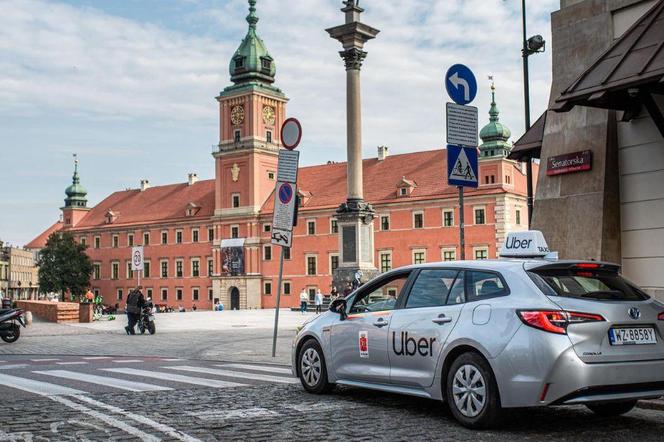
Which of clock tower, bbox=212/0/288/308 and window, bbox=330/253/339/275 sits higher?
clock tower, bbox=212/0/288/308

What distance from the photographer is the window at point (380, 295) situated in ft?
27.6

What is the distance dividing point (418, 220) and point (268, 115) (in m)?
22.2

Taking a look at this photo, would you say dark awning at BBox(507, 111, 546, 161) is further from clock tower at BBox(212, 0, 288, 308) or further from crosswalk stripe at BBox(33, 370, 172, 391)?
clock tower at BBox(212, 0, 288, 308)

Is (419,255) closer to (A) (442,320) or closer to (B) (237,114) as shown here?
(B) (237,114)

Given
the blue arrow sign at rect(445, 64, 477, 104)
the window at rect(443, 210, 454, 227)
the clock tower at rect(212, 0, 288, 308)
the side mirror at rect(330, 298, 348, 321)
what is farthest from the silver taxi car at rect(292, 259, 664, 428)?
the clock tower at rect(212, 0, 288, 308)

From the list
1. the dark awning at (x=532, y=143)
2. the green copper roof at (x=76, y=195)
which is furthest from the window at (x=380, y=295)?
the green copper roof at (x=76, y=195)

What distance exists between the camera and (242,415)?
7.52 m

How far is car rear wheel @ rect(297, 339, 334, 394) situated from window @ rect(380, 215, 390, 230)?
210 ft

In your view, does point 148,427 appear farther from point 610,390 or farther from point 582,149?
point 582,149

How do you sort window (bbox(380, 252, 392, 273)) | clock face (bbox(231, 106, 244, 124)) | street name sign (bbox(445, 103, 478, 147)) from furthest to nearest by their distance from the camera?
clock face (bbox(231, 106, 244, 124)), window (bbox(380, 252, 392, 273)), street name sign (bbox(445, 103, 478, 147))

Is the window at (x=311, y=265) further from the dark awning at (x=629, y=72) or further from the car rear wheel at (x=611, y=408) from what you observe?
the car rear wheel at (x=611, y=408)

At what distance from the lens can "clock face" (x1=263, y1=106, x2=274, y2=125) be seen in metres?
83.6

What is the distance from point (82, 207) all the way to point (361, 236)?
7361 centimetres

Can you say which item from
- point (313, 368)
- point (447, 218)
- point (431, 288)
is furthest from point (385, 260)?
point (431, 288)
